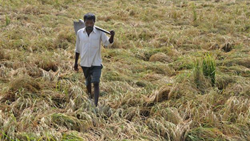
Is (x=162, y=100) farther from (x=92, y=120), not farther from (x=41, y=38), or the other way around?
(x=41, y=38)

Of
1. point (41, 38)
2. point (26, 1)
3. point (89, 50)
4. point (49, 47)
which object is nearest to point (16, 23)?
point (41, 38)

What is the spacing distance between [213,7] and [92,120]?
319 inches

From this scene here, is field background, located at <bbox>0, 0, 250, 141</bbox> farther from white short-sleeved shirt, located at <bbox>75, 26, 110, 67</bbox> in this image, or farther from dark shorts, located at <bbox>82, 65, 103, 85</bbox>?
white short-sleeved shirt, located at <bbox>75, 26, 110, 67</bbox>

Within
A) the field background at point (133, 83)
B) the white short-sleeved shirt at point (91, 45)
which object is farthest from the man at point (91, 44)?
the field background at point (133, 83)

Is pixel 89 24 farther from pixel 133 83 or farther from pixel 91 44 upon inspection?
pixel 133 83

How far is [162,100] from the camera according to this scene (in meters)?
3.62

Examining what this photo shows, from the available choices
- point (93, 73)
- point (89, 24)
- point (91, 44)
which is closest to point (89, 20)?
point (89, 24)

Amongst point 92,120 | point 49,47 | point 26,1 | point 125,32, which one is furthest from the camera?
point 26,1

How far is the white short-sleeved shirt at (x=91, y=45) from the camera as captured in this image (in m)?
3.12

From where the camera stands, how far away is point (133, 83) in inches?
165

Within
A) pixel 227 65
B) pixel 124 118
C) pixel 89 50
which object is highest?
pixel 89 50

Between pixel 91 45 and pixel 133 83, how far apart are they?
130 centimetres

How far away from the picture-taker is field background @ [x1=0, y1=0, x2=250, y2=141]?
289 cm

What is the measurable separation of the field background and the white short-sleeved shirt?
1.92 ft
